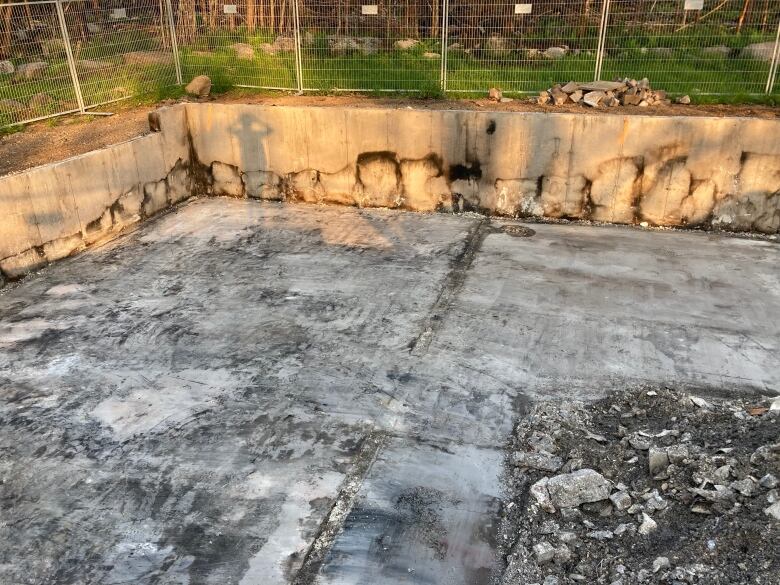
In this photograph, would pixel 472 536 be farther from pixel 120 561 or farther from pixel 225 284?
pixel 225 284

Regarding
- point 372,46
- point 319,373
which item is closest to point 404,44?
point 372,46

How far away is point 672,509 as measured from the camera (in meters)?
4.06

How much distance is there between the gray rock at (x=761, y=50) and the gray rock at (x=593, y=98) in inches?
92.9

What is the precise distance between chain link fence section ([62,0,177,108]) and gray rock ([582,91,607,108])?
7032mm

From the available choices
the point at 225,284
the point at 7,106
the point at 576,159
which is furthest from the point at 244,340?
the point at 7,106

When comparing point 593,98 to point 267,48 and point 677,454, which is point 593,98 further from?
point 677,454

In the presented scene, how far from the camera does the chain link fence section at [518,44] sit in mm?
10469

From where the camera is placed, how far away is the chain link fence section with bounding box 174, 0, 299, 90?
11.1m

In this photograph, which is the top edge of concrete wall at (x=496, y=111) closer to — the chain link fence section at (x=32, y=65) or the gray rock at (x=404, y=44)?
the chain link fence section at (x=32, y=65)

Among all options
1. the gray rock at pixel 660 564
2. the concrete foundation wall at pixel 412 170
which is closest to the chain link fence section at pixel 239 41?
the concrete foundation wall at pixel 412 170

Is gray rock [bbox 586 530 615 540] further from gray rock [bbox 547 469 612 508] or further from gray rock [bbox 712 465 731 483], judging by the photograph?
gray rock [bbox 712 465 731 483]

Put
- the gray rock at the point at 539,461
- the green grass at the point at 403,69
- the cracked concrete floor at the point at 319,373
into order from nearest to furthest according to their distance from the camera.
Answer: the cracked concrete floor at the point at 319,373, the gray rock at the point at 539,461, the green grass at the point at 403,69

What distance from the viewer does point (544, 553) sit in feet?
12.6

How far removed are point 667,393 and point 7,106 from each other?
955 centimetres
